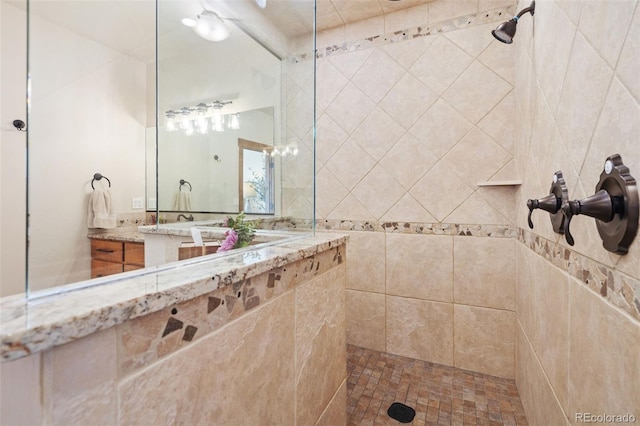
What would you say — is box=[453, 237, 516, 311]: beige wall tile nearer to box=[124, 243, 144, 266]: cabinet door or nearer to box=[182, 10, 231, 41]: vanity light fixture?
box=[124, 243, 144, 266]: cabinet door

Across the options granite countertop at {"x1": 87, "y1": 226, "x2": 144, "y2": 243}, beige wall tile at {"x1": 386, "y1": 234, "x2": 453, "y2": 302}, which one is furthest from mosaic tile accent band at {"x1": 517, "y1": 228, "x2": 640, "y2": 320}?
granite countertop at {"x1": 87, "y1": 226, "x2": 144, "y2": 243}

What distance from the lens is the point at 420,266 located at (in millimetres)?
1961

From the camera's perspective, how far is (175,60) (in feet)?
6.75

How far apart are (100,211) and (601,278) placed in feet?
8.92

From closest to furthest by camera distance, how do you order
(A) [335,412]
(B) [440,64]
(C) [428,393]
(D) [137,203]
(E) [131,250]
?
1. (A) [335,412]
2. (E) [131,250]
3. (C) [428,393]
4. (B) [440,64]
5. (D) [137,203]

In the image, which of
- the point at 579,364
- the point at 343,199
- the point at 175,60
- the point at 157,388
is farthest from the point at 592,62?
the point at 175,60

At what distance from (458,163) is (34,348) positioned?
1989 millimetres

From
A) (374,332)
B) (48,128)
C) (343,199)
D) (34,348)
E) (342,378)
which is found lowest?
(374,332)

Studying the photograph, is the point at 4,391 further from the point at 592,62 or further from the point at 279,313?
the point at 592,62

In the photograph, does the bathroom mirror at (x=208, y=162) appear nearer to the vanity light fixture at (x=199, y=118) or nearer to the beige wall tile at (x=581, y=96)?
the vanity light fixture at (x=199, y=118)

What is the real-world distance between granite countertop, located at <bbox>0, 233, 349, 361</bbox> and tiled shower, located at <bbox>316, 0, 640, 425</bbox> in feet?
2.75

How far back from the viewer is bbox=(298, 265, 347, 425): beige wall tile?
853 millimetres

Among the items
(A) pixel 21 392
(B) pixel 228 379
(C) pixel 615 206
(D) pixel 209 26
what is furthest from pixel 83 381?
(D) pixel 209 26

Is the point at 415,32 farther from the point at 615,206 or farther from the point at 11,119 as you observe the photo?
the point at 11,119
